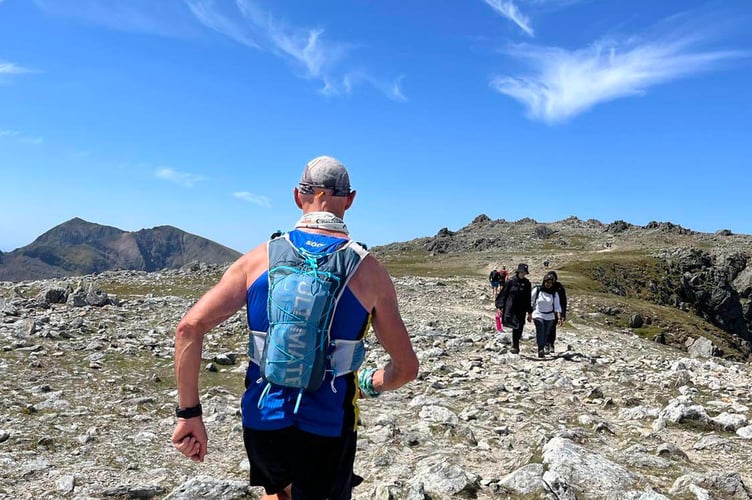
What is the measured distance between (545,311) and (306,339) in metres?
15.4

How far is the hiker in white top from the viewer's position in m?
17.8

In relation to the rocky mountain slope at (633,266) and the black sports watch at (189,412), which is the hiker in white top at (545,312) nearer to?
the black sports watch at (189,412)

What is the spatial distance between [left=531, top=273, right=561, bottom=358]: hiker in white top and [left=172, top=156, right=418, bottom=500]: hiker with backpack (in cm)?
1464

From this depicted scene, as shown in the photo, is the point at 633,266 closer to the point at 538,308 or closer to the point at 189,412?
the point at 538,308

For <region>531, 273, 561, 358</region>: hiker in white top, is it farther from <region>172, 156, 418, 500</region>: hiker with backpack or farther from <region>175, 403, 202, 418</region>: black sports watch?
<region>175, 403, 202, 418</region>: black sports watch

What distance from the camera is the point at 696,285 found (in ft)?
239

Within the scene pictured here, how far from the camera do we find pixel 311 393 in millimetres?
3861

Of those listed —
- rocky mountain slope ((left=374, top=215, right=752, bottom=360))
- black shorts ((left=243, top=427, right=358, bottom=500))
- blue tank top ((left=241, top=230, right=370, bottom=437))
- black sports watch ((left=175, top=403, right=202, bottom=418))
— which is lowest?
black shorts ((left=243, top=427, right=358, bottom=500))

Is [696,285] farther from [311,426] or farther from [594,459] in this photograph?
[311,426]

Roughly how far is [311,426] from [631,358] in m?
17.8

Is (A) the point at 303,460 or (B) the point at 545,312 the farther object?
(B) the point at 545,312

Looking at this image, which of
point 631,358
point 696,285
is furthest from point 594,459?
point 696,285

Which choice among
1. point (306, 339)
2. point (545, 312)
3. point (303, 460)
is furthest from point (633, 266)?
point (306, 339)

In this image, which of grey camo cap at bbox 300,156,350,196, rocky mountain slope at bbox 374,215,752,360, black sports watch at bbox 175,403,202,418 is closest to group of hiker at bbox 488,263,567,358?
grey camo cap at bbox 300,156,350,196
